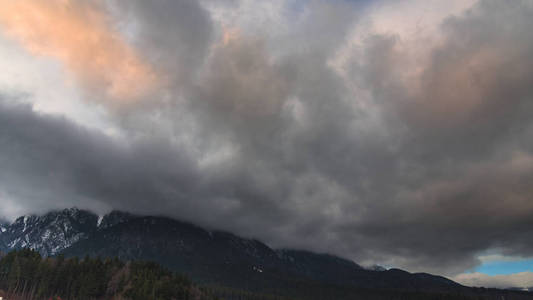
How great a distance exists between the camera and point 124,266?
18438 centimetres

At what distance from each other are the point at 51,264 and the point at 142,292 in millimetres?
50395

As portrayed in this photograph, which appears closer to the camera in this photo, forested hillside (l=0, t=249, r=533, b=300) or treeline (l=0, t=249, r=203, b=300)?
forested hillside (l=0, t=249, r=533, b=300)

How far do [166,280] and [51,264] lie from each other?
55.9 metres

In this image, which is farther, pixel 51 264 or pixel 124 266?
pixel 124 266

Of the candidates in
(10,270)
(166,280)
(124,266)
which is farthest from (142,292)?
(10,270)

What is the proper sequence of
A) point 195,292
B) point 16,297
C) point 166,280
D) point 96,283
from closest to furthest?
point 16,297 < point 96,283 < point 166,280 < point 195,292

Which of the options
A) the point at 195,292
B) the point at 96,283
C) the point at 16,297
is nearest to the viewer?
the point at 16,297

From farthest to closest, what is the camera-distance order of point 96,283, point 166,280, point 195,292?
point 195,292, point 166,280, point 96,283

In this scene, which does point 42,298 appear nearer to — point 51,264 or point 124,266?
point 51,264

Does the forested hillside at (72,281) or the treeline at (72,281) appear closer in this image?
the forested hillside at (72,281)

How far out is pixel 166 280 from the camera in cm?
17575

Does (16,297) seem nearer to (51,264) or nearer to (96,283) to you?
(51,264)

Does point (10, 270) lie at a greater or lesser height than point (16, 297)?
greater

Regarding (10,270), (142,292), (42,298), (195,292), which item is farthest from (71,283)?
(195,292)
